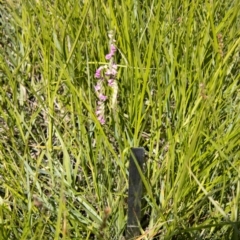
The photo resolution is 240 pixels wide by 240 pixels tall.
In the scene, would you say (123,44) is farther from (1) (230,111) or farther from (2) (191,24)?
(1) (230,111)

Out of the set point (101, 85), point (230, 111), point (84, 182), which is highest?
point (101, 85)

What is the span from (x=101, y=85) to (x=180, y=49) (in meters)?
0.32

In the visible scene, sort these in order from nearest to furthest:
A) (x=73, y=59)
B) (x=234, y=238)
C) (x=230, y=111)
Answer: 1. (x=234, y=238)
2. (x=230, y=111)
3. (x=73, y=59)

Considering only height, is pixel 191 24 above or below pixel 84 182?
above

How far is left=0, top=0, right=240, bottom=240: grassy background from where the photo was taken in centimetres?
103

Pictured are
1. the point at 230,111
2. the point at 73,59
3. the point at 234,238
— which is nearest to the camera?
the point at 234,238

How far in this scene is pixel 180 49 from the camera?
1.37 meters

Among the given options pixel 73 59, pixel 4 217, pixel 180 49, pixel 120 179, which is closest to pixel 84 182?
pixel 120 179

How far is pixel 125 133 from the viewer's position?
123cm

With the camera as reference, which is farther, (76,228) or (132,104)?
(132,104)

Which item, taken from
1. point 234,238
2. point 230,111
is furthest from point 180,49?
point 234,238

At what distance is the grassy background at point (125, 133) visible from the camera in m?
1.03

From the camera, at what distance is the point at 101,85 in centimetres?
117

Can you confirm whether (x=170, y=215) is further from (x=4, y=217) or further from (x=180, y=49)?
(x=180, y=49)
